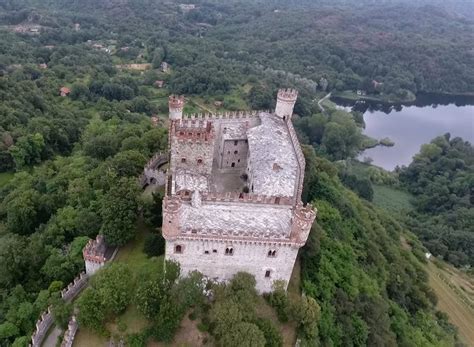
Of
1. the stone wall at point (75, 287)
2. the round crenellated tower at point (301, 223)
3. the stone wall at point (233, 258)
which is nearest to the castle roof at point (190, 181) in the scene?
the stone wall at point (233, 258)

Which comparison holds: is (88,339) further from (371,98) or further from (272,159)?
(371,98)

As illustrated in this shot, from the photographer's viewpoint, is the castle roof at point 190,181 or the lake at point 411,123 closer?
the castle roof at point 190,181

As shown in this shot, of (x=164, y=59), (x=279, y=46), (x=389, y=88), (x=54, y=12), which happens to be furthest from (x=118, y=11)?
(x=389, y=88)

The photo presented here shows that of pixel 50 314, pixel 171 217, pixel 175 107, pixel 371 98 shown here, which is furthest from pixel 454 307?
pixel 371 98

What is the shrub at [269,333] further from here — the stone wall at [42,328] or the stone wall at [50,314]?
the stone wall at [42,328]

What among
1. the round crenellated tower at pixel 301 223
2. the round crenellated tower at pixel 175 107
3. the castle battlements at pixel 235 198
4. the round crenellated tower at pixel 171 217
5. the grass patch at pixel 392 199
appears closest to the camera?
the round crenellated tower at pixel 171 217

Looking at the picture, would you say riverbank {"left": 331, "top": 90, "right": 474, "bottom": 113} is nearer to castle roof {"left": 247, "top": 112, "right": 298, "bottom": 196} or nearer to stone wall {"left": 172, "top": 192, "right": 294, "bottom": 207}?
castle roof {"left": 247, "top": 112, "right": 298, "bottom": 196}

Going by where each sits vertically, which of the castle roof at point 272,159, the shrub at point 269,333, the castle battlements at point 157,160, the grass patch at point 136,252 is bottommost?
the grass patch at point 136,252
